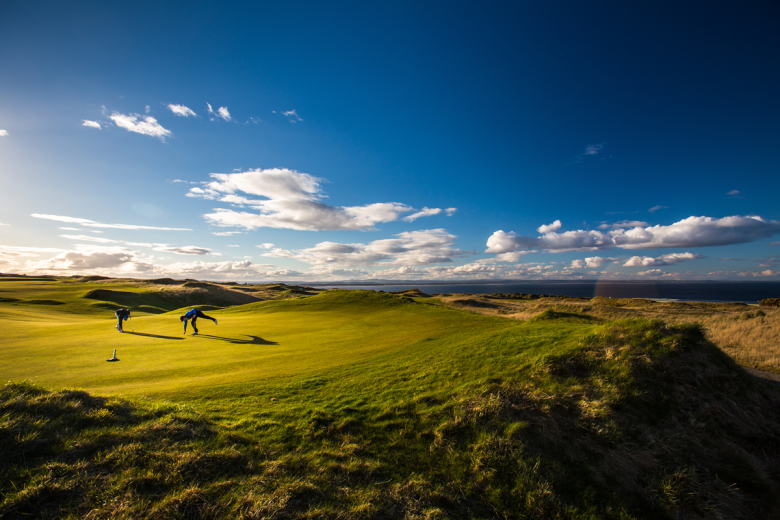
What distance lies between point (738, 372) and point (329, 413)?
1071 centimetres

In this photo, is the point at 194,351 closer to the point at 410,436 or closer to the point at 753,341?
the point at 410,436

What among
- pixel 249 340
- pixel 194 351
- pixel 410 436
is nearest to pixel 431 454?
pixel 410 436

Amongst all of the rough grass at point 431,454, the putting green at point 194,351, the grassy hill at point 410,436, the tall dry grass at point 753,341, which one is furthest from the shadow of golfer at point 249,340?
the tall dry grass at point 753,341

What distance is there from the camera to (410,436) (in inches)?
240

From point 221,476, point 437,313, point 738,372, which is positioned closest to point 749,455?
point 738,372

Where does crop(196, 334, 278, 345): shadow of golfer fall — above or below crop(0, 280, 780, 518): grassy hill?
below

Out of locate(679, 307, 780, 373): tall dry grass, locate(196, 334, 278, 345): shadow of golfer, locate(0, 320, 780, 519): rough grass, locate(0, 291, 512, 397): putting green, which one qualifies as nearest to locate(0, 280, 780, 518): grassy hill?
locate(0, 320, 780, 519): rough grass

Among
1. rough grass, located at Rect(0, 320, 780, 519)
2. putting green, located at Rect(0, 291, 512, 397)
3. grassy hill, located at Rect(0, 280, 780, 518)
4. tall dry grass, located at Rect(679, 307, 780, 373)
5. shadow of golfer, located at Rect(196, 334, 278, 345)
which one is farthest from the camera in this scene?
shadow of golfer, located at Rect(196, 334, 278, 345)

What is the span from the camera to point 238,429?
5793mm

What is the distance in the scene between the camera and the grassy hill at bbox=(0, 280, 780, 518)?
161 inches

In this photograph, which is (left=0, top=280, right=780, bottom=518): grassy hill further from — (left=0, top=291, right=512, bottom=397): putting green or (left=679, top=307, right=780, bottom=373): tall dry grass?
(left=679, top=307, right=780, bottom=373): tall dry grass

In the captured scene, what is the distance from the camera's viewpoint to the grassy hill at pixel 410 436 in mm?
4086

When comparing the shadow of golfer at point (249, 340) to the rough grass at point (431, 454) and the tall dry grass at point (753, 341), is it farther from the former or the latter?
the tall dry grass at point (753, 341)

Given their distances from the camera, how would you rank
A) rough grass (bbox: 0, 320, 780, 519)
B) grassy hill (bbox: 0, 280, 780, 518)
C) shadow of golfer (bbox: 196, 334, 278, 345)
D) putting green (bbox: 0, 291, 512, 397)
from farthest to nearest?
shadow of golfer (bbox: 196, 334, 278, 345)
putting green (bbox: 0, 291, 512, 397)
grassy hill (bbox: 0, 280, 780, 518)
rough grass (bbox: 0, 320, 780, 519)
